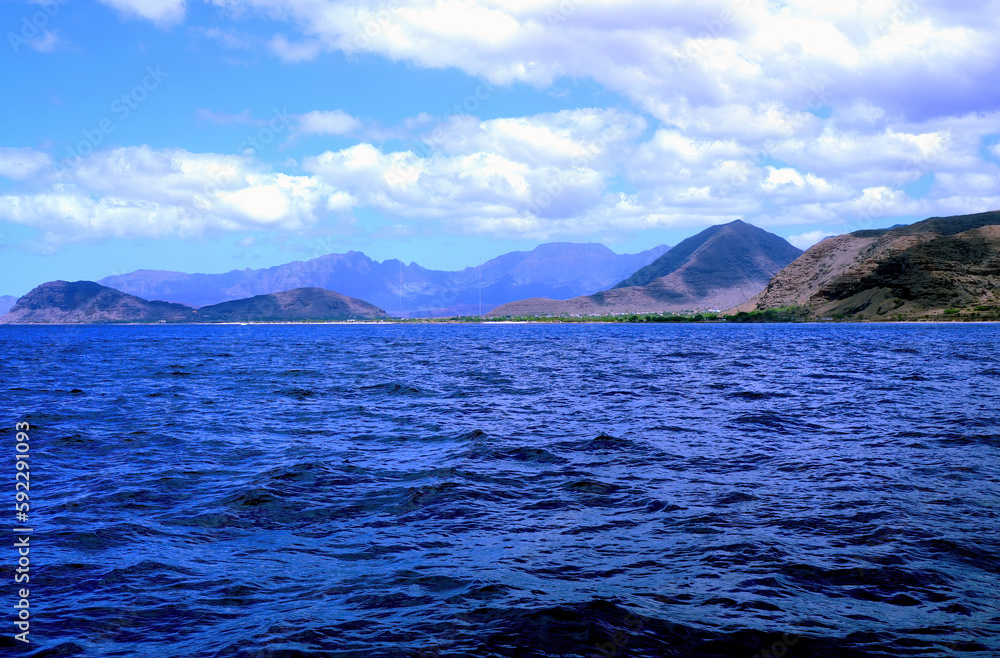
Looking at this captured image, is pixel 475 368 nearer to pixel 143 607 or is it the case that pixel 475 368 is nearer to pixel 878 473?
pixel 878 473

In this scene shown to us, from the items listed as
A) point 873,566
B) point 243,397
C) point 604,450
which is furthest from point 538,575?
point 243,397

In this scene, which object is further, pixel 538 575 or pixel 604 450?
pixel 604 450

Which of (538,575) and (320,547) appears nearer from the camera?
(538,575)

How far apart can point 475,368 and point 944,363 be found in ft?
155

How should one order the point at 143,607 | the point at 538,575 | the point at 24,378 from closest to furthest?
the point at 143,607 → the point at 538,575 → the point at 24,378

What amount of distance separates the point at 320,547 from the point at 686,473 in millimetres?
11650

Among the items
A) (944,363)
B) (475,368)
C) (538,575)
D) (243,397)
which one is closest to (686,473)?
(538,575)

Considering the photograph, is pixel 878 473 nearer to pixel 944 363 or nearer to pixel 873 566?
pixel 873 566

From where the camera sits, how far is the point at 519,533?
1541 cm

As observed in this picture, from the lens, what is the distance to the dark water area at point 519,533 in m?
10.6

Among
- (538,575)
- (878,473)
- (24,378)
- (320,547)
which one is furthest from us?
(24,378)

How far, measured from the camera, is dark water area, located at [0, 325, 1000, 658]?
10555 millimetres

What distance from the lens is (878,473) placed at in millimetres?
20219

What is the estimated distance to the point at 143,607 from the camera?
11.6m
